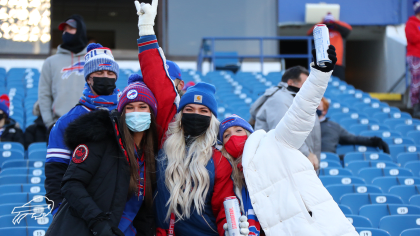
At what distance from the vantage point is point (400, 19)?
13.6 m

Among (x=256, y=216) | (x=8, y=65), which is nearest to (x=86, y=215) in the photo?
(x=256, y=216)

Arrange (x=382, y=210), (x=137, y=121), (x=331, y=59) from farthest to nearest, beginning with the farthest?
(x=382, y=210)
(x=137, y=121)
(x=331, y=59)

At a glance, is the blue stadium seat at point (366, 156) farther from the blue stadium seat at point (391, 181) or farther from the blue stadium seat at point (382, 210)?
the blue stadium seat at point (382, 210)

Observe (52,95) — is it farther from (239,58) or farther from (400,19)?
(400,19)

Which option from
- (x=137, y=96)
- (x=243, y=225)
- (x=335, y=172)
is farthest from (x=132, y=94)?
(x=335, y=172)

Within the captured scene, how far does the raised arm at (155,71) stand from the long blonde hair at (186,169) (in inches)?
4.8

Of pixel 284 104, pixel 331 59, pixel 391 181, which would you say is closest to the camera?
pixel 331 59

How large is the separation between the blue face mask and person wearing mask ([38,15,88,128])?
5.32 ft

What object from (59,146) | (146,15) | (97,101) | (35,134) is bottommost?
(35,134)

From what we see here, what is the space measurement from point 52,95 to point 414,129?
5445 mm

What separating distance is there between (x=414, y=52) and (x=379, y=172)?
189 inches

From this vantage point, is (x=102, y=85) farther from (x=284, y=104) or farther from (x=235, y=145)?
(x=284, y=104)

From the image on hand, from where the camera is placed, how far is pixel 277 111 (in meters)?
3.54

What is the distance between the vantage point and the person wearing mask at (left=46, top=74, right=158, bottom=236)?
2209 millimetres
